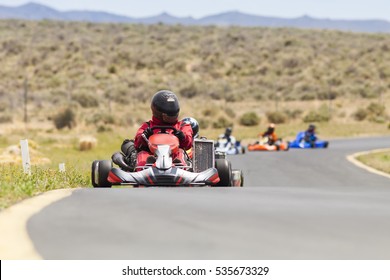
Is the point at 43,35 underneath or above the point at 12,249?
underneath

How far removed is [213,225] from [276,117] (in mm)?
50947

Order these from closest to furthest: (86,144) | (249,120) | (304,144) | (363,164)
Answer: (363,164)
(86,144)
(304,144)
(249,120)

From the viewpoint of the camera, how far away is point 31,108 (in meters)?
63.3

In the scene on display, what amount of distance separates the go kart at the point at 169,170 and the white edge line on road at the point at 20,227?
2664mm

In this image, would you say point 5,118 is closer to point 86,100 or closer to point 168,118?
point 86,100

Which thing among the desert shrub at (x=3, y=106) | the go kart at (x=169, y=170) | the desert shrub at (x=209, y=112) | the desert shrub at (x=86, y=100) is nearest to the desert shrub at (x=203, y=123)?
the desert shrub at (x=209, y=112)

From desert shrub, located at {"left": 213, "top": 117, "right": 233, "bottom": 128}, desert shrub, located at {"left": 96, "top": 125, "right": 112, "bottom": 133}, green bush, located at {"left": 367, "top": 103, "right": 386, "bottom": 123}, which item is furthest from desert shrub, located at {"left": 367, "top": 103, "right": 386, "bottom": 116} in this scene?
desert shrub, located at {"left": 96, "top": 125, "right": 112, "bottom": 133}

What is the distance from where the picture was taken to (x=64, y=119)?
5225 centimetres

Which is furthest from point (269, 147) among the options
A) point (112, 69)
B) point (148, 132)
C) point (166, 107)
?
point (112, 69)

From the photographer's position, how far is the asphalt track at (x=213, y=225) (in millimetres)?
7301

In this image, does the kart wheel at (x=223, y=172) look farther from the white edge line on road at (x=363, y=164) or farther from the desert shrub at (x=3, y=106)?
the desert shrub at (x=3, y=106)
